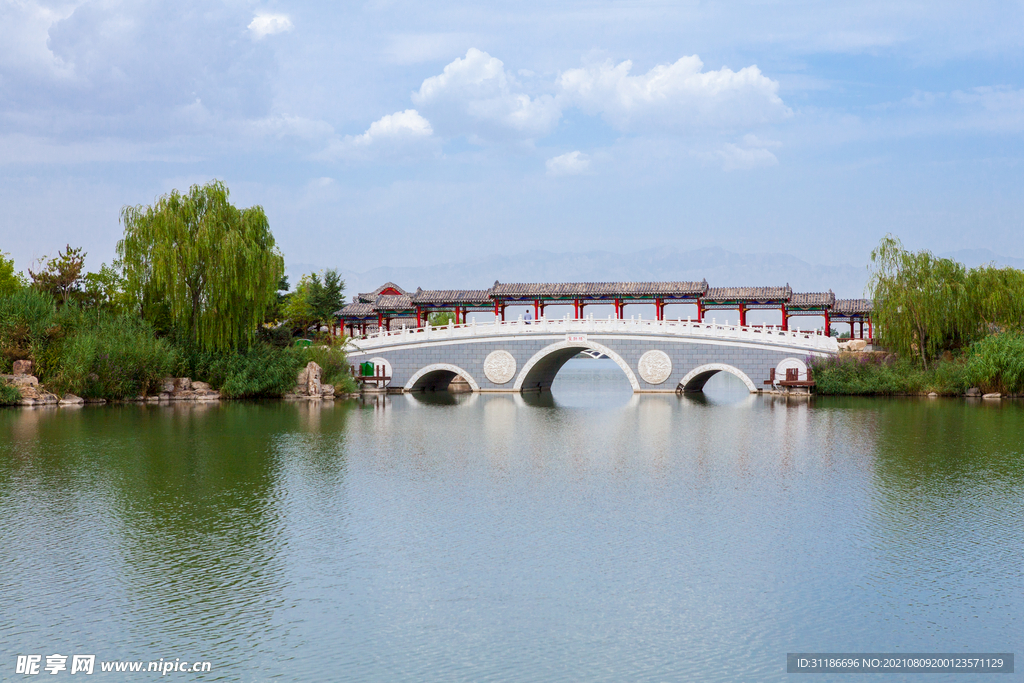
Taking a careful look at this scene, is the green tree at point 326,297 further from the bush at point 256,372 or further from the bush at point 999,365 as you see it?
the bush at point 999,365

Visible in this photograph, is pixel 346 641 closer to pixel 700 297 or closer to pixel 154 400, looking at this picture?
pixel 154 400

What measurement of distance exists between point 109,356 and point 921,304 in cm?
2161

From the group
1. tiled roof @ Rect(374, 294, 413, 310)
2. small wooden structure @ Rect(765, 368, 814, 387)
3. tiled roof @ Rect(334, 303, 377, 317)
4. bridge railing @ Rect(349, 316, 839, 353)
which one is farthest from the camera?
tiled roof @ Rect(334, 303, 377, 317)

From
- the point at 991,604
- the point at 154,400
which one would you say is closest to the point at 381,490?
the point at 991,604

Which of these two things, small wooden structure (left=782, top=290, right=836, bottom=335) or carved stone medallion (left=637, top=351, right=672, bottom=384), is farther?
small wooden structure (left=782, top=290, right=836, bottom=335)

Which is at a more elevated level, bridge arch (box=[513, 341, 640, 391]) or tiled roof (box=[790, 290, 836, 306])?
tiled roof (box=[790, 290, 836, 306])

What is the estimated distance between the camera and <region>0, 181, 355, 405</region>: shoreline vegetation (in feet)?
75.3

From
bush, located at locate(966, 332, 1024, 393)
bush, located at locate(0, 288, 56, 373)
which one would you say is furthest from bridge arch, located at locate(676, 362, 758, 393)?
bush, located at locate(0, 288, 56, 373)

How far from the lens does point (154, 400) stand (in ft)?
78.9

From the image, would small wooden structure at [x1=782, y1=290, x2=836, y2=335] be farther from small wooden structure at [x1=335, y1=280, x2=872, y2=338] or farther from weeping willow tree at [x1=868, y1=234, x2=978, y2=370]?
weeping willow tree at [x1=868, y1=234, x2=978, y2=370]

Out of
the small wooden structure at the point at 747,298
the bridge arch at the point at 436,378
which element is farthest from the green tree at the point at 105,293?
the small wooden structure at the point at 747,298

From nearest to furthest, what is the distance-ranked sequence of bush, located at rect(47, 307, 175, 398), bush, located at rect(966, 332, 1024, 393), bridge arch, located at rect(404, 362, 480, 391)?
bush, located at rect(47, 307, 175, 398) < bush, located at rect(966, 332, 1024, 393) < bridge arch, located at rect(404, 362, 480, 391)

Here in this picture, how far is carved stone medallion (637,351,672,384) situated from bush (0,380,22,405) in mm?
17176

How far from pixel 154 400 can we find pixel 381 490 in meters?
16.2
